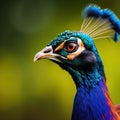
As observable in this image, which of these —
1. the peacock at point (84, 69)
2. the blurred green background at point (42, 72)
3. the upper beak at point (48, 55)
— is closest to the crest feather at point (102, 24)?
the peacock at point (84, 69)

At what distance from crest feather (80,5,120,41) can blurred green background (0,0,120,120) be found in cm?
297

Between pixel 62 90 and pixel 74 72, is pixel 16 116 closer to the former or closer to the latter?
pixel 62 90

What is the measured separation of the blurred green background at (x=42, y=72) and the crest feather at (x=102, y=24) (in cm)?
297

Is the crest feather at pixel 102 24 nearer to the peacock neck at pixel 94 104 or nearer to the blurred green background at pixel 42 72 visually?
the peacock neck at pixel 94 104

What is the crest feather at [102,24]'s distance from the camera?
2697 mm

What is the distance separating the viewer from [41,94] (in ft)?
20.6

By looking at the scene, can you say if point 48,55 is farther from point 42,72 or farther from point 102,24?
point 42,72

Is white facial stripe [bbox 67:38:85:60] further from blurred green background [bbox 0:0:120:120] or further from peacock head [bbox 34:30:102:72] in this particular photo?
blurred green background [bbox 0:0:120:120]

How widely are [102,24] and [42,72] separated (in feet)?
11.8

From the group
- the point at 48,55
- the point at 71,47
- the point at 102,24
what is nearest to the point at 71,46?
the point at 71,47

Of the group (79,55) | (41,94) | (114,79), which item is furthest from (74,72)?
(41,94)

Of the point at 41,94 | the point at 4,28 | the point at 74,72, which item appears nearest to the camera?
the point at 74,72

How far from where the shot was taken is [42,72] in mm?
6289

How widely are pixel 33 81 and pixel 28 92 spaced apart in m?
0.13
